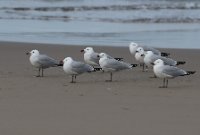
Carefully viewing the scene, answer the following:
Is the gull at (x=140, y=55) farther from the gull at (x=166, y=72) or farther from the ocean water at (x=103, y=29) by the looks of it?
the ocean water at (x=103, y=29)

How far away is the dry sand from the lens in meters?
6.84

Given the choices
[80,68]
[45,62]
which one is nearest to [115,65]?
[80,68]

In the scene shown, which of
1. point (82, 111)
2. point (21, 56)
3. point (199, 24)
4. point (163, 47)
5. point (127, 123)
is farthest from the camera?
point (199, 24)

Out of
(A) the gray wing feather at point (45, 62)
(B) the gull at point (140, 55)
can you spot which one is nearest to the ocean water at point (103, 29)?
(B) the gull at point (140, 55)

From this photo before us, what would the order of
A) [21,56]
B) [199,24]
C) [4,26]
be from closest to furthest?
1. [21,56]
2. [4,26]
3. [199,24]

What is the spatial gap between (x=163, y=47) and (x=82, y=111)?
1013cm

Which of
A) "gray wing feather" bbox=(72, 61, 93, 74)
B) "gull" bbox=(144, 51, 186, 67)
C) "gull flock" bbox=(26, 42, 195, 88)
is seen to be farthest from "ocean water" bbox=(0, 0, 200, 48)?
"gray wing feather" bbox=(72, 61, 93, 74)

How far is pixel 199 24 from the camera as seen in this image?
26.1 m

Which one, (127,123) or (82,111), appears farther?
(82,111)

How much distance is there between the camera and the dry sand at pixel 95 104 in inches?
269

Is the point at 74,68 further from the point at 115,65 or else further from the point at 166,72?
the point at 166,72

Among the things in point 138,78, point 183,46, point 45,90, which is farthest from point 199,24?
point 45,90

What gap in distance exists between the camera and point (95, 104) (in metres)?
8.30

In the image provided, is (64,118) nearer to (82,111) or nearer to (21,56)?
(82,111)
